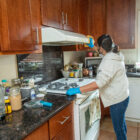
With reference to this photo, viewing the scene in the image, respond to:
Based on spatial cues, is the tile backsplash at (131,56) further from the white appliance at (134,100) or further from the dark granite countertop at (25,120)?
the dark granite countertop at (25,120)

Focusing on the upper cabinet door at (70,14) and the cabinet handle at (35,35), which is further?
the upper cabinet door at (70,14)

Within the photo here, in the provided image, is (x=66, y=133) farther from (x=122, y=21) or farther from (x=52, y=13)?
(x=122, y=21)

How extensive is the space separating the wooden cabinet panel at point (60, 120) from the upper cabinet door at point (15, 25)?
A: 24.2 inches

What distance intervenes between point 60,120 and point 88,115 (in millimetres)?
526

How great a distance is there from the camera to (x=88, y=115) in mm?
1670

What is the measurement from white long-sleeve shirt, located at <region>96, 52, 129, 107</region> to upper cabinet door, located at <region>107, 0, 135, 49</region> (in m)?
1.01

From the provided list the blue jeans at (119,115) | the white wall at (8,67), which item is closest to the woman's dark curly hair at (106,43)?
the blue jeans at (119,115)

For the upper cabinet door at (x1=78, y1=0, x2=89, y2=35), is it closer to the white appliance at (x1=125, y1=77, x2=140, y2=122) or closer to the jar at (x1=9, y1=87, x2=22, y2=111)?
the white appliance at (x1=125, y1=77, x2=140, y2=122)

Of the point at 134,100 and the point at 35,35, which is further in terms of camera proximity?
the point at 134,100

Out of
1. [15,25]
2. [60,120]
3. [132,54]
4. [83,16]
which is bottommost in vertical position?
[60,120]

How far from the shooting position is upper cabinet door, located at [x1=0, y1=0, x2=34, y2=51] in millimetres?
1021

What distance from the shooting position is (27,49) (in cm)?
124

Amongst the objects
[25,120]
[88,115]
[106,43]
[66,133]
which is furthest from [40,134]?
[106,43]

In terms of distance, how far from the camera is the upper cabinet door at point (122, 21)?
242 centimetres
